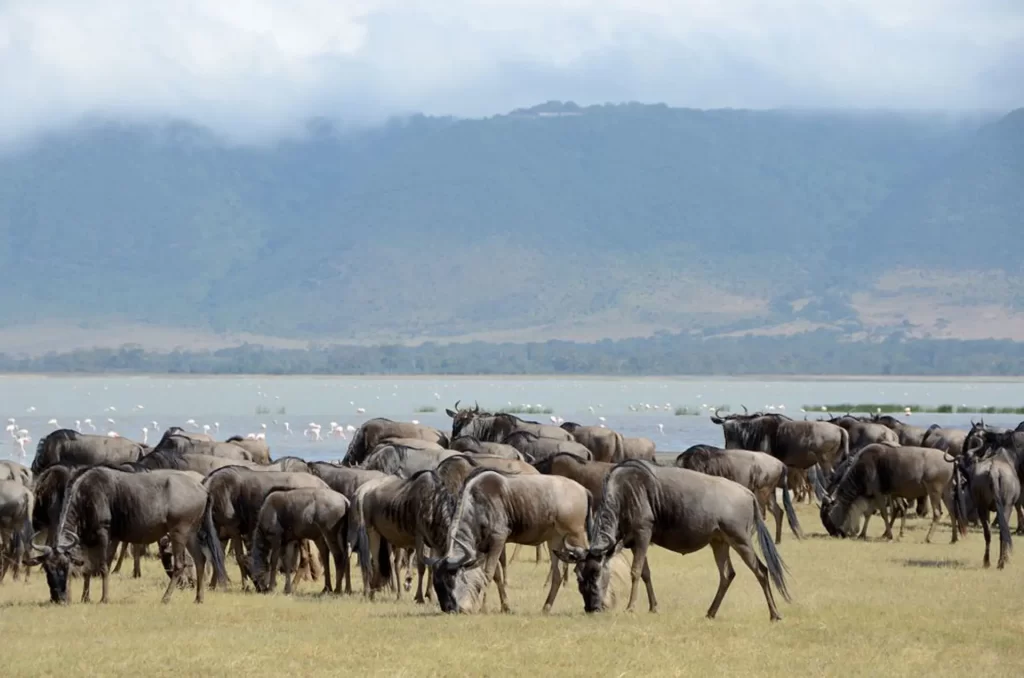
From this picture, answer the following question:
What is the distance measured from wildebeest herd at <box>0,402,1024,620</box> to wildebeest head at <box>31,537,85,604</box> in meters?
0.02

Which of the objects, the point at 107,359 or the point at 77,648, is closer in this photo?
the point at 77,648

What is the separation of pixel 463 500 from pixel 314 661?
2.74 metres

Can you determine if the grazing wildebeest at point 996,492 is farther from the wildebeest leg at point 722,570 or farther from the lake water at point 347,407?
the lake water at point 347,407

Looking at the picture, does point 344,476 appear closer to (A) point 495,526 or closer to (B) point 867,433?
(A) point 495,526

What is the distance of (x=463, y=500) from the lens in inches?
619

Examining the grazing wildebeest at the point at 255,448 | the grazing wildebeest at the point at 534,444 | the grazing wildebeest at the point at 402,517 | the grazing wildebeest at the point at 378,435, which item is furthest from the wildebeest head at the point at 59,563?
the grazing wildebeest at the point at 378,435

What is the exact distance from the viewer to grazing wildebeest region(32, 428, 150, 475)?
25.4 meters

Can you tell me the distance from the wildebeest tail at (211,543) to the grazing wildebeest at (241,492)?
0.84m

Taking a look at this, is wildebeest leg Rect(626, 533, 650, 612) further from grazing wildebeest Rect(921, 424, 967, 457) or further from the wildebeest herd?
grazing wildebeest Rect(921, 424, 967, 457)

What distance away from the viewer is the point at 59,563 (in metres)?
16.3

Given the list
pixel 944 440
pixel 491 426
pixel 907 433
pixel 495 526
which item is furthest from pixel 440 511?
pixel 907 433

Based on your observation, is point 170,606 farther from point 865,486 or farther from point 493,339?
point 493,339

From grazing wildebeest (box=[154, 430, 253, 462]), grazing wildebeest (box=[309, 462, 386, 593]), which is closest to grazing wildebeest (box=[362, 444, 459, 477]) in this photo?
grazing wildebeest (box=[309, 462, 386, 593])

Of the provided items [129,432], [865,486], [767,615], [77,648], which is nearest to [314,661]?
[77,648]
